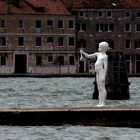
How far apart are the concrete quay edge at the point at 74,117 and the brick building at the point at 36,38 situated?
82.8 metres

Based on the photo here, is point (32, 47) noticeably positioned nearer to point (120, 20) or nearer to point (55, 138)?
point (120, 20)

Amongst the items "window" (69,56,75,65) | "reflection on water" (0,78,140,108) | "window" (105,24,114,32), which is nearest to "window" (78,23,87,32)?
"window" (105,24,114,32)

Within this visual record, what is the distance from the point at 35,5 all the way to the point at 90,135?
3492 inches

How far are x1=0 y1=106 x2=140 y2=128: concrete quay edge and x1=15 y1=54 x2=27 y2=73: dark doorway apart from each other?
84431 millimetres

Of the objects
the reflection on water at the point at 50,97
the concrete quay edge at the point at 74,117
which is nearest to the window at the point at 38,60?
the reflection on water at the point at 50,97

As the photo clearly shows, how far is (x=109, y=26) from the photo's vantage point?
393 feet

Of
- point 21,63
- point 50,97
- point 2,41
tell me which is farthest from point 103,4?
point 50,97

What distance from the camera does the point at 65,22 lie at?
11662 cm

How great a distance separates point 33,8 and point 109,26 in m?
11.8

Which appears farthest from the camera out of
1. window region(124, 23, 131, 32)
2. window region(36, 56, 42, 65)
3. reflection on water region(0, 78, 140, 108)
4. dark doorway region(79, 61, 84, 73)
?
window region(124, 23, 131, 32)

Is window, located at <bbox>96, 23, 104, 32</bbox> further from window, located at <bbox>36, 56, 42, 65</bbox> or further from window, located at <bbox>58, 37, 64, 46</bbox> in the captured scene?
window, located at <bbox>36, 56, 42, 65</bbox>

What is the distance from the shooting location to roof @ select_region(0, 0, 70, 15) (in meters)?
114

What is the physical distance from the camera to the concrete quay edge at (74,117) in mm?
30047

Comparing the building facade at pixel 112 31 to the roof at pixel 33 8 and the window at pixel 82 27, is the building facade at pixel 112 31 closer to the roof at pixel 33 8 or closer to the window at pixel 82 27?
the window at pixel 82 27
